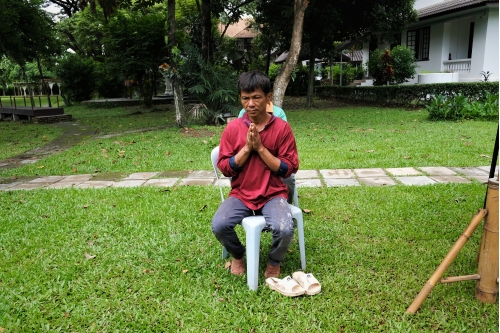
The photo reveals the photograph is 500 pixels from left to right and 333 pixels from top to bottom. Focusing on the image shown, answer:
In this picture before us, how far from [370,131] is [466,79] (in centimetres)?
895

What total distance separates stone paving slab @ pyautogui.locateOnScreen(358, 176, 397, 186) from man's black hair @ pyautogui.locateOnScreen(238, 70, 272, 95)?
2751 mm

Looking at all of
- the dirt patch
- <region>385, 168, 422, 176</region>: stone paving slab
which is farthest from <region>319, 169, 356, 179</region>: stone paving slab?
the dirt patch

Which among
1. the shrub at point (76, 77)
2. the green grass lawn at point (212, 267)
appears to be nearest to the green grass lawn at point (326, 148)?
the green grass lawn at point (212, 267)

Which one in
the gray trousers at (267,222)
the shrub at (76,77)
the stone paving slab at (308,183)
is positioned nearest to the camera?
the gray trousers at (267,222)

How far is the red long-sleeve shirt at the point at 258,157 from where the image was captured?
8.92 ft

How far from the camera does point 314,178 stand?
5.23 metres

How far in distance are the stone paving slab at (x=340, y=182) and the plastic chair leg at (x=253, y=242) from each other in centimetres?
248

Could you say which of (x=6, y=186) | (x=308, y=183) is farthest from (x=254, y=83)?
(x=6, y=186)

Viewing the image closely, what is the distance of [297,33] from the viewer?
10016 millimetres

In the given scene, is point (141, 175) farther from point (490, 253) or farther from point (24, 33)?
point (24, 33)

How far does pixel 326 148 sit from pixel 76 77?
17.8 meters

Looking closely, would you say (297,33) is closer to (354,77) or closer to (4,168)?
(4,168)

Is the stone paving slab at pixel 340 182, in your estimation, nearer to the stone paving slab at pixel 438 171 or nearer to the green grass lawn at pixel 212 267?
the green grass lawn at pixel 212 267

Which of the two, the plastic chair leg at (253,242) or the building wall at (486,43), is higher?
the building wall at (486,43)
